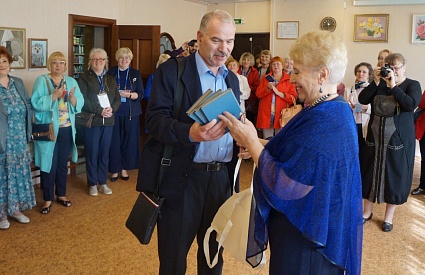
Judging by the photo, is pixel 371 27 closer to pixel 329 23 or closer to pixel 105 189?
pixel 329 23

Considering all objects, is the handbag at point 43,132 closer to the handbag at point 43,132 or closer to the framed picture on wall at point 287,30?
the handbag at point 43,132

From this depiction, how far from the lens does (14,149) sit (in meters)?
4.07

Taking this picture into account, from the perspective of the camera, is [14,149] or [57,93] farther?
[57,93]

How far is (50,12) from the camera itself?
552cm

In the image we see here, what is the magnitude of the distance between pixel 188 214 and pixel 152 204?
187mm

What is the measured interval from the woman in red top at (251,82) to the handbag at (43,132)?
326 centimetres

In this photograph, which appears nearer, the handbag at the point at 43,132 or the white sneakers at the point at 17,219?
the white sneakers at the point at 17,219

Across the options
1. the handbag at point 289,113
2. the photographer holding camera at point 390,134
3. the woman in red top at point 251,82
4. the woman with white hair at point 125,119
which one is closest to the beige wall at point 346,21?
the woman in red top at point 251,82

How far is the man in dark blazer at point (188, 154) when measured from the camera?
213 cm

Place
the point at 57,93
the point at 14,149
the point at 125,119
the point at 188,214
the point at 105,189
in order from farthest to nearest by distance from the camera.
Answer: the point at 125,119
the point at 105,189
the point at 57,93
the point at 14,149
the point at 188,214

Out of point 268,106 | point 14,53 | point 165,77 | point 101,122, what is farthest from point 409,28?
point 165,77

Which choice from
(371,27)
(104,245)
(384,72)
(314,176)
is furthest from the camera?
(371,27)

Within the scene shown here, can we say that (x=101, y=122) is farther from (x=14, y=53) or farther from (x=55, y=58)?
(x=14, y=53)

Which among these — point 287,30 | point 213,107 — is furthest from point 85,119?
point 287,30
